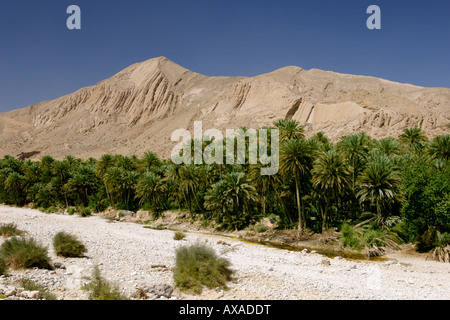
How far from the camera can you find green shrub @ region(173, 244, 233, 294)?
10.9 meters

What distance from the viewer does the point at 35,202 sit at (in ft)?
171

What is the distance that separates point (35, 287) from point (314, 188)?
22644mm

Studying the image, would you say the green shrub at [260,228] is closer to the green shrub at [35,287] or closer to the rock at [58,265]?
the rock at [58,265]

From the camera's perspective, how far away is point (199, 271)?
11344 mm

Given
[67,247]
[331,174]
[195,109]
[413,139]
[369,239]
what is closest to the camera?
[67,247]

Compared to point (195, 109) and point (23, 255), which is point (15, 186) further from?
point (195, 109)

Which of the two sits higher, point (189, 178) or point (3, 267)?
point (189, 178)

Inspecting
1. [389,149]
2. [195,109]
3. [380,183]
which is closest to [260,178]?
[380,183]

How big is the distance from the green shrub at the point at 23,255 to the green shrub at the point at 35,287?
1871mm

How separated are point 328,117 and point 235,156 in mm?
52523

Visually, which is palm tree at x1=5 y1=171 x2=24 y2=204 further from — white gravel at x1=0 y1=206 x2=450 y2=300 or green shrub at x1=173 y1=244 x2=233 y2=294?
green shrub at x1=173 y1=244 x2=233 y2=294

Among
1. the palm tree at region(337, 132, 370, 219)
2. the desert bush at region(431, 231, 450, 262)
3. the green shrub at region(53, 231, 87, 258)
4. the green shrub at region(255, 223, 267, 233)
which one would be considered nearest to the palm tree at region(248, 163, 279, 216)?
the green shrub at region(255, 223, 267, 233)

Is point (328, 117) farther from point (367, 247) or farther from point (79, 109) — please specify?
point (79, 109)
